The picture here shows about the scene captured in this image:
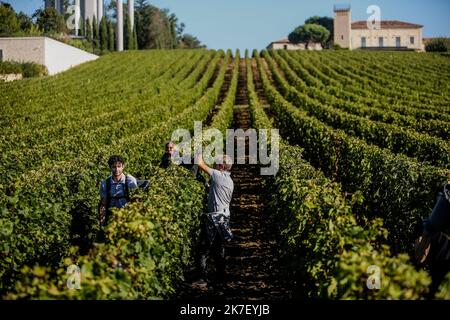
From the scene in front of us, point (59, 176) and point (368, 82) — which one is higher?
point (368, 82)

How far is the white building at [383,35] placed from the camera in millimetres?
102000

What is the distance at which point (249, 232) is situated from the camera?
37.8 ft

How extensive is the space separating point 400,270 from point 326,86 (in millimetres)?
37603

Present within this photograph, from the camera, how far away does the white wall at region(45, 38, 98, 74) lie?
49.9 metres

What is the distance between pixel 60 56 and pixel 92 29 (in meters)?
24.7

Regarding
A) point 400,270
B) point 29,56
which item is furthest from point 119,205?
point 29,56

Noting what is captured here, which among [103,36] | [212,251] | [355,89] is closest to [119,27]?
[103,36]

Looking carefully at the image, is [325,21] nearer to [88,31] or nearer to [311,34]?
[311,34]

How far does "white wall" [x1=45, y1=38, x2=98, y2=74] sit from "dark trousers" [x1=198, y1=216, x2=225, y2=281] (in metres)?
43.8

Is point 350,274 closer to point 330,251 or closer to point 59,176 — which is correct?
point 330,251

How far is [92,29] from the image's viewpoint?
76500 millimetres

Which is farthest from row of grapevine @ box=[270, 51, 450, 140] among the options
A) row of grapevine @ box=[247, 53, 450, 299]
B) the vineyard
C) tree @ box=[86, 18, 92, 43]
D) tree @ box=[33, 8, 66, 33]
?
tree @ box=[86, 18, 92, 43]

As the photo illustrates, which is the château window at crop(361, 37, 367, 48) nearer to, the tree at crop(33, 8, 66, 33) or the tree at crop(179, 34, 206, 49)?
the tree at crop(179, 34, 206, 49)
